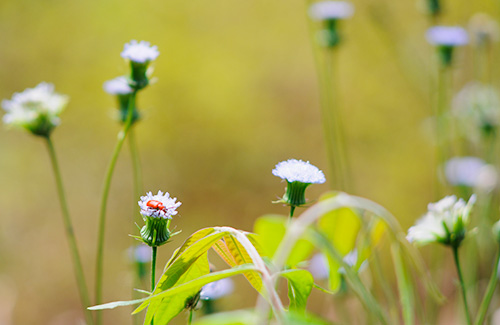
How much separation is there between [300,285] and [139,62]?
0.29 m

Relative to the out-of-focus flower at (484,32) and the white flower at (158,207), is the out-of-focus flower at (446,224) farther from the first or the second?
the out-of-focus flower at (484,32)

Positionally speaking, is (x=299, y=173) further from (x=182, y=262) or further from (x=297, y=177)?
(x=182, y=262)

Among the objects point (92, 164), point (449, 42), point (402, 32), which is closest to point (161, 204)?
point (449, 42)

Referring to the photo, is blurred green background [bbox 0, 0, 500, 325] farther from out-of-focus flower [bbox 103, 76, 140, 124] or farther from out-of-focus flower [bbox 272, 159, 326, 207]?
out-of-focus flower [bbox 272, 159, 326, 207]

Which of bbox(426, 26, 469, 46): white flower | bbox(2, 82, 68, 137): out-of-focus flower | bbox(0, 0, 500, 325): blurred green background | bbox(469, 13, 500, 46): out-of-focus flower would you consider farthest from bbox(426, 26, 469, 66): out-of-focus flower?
bbox(2, 82, 68, 137): out-of-focus flower

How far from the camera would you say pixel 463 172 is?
0.95 metres

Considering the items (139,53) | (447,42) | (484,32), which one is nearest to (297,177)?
(139,53)

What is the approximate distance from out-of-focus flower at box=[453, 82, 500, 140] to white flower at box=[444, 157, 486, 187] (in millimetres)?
59

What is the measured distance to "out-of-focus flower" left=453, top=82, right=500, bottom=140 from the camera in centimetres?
89

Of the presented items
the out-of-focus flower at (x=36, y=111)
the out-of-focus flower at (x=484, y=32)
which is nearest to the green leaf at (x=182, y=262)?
the out-of-focus flower at (x=36, y=111)

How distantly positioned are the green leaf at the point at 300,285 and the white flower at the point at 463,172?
2.44 feet

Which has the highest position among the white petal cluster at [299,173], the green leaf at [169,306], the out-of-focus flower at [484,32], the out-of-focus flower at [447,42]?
the out-of-focus flower at [484,32]

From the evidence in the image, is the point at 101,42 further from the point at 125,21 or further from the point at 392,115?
the point at 392,115

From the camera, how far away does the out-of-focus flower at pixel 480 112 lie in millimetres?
890
